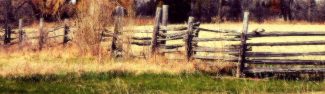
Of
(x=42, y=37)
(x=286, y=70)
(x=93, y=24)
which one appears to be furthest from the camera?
(x=42, y=37)

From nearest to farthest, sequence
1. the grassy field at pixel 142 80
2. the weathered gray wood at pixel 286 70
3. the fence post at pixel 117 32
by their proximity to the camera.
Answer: the grassy field at pixel 142 80 < the weathered gray wood at pixel 286 70 < the fence post at pixel 117 32

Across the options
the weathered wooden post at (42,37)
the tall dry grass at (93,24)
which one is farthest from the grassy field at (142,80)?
the weathered wooden post at (42,37)

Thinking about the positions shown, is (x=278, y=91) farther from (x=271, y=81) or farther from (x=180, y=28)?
(x=180, y=28)

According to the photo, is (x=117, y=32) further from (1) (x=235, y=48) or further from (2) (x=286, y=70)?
(2) (x=286, y=70)

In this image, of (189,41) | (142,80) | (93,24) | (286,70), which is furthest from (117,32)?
(286,70)

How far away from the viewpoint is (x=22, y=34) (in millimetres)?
24812

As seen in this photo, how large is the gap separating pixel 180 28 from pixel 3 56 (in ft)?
19.2

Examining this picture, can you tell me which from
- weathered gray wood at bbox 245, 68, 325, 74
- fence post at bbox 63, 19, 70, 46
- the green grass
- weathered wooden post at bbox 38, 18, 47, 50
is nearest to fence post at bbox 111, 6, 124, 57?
the green grass

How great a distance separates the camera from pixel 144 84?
10.6 meters

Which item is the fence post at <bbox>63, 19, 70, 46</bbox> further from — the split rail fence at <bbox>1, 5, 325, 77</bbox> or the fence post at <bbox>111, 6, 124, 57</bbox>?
the fence post at <bbox>111, 6, 124, 57</bbox>

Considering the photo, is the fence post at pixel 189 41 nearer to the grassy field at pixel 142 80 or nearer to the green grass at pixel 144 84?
the grassy field at pixel 142 80

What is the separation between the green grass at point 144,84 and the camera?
9719mm

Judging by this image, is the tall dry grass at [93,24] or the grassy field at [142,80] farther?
the tall dry grass at [93,24]

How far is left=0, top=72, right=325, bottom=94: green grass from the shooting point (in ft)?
31.9
